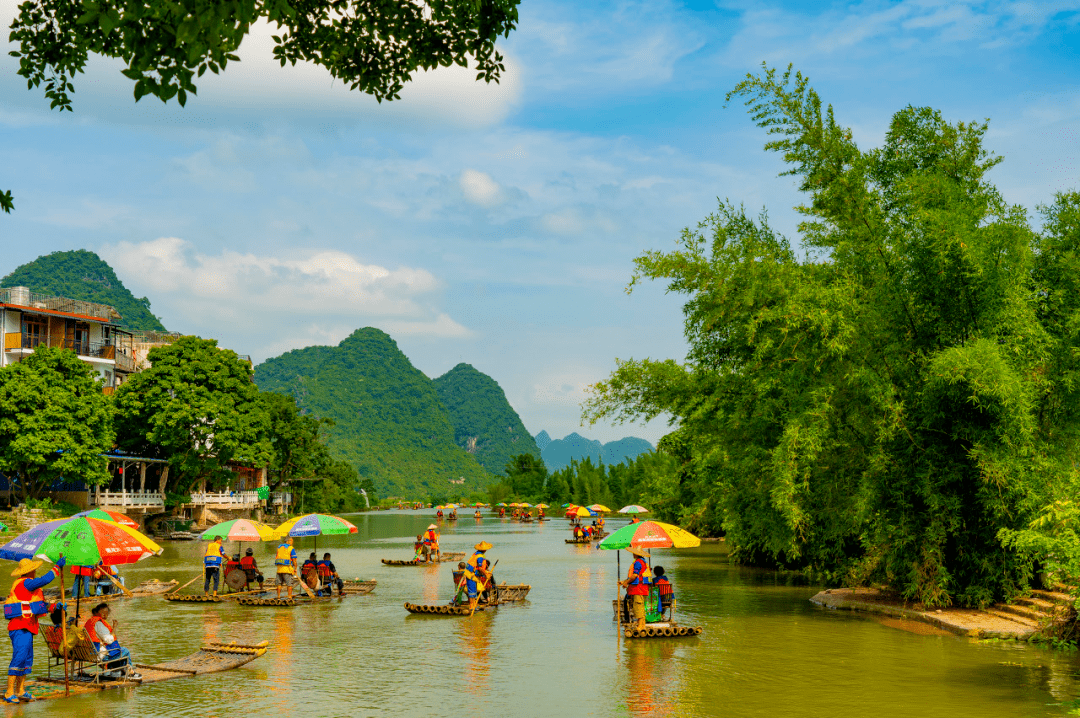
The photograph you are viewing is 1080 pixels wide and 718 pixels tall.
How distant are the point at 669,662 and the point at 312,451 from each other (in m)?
63.5

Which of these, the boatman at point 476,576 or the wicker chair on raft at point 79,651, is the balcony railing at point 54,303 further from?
the wicker chair on raft at point 79,651

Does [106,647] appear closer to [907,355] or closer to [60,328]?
[907,355]

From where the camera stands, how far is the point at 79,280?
6668 inches

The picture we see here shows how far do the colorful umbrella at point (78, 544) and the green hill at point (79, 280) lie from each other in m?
156

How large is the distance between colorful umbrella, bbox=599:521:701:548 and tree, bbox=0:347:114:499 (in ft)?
113

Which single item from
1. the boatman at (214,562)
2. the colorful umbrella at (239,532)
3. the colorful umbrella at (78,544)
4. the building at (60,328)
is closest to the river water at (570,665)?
the boatman at (214,562)

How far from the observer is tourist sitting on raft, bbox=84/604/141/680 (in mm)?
12875

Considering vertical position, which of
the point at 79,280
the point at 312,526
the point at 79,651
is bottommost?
the point at 79,651

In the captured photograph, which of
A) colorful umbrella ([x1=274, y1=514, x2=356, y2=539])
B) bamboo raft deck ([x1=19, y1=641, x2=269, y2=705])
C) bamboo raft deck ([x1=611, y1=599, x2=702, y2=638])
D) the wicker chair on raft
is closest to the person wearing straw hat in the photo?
bamboo raft deck ([x1=611, y1=599, x2=702, y2=638])

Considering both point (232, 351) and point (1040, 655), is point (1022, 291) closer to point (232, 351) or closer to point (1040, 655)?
point (1040, 655)

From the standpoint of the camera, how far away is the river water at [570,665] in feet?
39.1

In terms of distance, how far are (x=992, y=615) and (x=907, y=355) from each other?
224 inches

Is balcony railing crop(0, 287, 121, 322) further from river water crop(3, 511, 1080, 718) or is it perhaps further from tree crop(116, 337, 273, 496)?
river water crop(3, 511, 1080, 718)

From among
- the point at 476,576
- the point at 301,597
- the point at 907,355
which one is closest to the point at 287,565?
the point at 301,597
